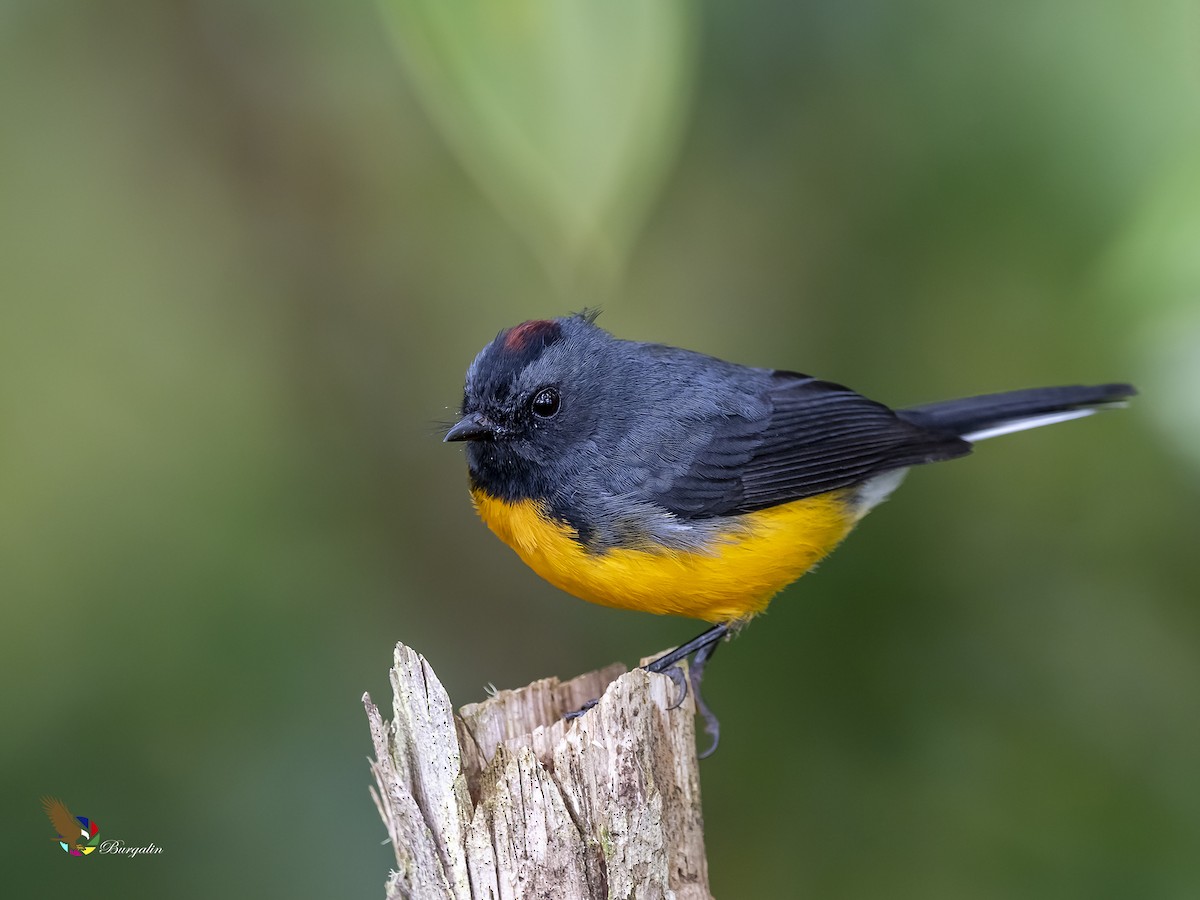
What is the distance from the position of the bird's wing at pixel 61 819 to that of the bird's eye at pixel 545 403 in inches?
75.0

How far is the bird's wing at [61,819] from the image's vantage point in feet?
10.9

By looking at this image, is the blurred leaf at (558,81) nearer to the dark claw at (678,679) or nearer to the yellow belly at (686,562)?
the yellow belly at (686,562)

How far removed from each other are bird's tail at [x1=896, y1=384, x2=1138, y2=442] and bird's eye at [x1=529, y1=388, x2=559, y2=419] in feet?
4.51

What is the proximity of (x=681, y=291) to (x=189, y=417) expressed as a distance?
2112 mm

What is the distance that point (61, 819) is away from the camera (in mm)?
3346

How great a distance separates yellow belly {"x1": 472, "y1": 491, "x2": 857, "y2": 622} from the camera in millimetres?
3207

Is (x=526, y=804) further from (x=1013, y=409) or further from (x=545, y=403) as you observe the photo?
(x=1013, y=409)

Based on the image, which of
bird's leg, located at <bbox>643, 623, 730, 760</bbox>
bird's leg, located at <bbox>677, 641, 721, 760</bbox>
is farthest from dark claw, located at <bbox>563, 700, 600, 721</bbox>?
bird's leg, located at <bbox>677, 641, 721, 760</bbox>

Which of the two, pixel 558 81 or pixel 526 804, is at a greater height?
pixel 558 81

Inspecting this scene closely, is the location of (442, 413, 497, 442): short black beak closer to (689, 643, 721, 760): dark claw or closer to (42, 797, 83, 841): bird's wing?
(689, 643, 721, 760): dark claw

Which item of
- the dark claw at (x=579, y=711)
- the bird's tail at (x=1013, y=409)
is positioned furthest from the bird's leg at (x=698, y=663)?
the bird's tail at (x=1013, y=409)

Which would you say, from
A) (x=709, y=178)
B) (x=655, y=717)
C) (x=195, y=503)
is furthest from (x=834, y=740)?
(x=195, y=503)

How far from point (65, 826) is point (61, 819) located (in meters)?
0.03

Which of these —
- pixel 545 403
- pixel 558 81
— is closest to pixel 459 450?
pixel 545 403
